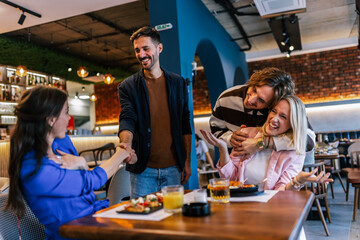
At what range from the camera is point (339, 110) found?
9734 mm

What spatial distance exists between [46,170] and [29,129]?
0.71ft

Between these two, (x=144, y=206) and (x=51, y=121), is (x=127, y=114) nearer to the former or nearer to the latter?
(x=51, y=121)

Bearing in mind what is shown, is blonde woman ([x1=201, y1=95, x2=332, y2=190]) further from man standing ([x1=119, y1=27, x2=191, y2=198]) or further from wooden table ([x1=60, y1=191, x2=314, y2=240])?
wooden table ([x1=60, y1=191, x2=314, y2=240])

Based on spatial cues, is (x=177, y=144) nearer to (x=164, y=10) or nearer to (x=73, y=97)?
(x=164, y=10)

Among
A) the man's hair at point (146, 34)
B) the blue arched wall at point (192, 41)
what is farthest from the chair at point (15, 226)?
the blue arched wall at point (192, 41)

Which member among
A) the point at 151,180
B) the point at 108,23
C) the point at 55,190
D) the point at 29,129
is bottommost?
the point at 151,180

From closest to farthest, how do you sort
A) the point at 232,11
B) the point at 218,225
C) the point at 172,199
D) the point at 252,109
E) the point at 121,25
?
the point at 218,225 < the point at 172,199 < the point at 252,109 < the point at 232,11 < the point at 121,25

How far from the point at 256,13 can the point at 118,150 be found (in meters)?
5.97

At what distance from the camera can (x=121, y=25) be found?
7656mm

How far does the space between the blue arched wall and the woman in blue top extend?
10.4 feet

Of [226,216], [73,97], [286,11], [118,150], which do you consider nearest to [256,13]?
[286,11]

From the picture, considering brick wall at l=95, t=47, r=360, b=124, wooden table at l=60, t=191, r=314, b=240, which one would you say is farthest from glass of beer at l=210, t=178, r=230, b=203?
brick wall at l=95, t=47, r=360, b=124

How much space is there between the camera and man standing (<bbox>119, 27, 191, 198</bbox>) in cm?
224

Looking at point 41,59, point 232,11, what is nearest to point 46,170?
point 232,11
